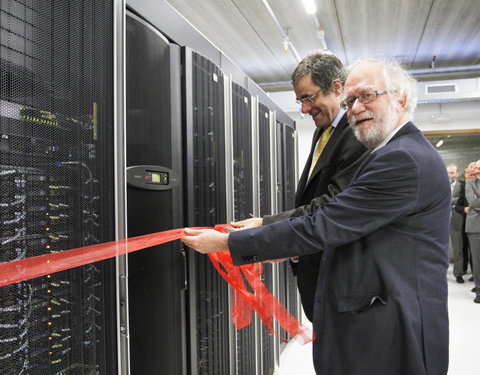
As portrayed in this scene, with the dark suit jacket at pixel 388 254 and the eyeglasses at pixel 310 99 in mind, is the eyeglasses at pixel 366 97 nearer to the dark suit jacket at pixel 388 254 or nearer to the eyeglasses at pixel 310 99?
the dark suit jacket at pixel 388 254

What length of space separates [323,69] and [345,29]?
340 cm

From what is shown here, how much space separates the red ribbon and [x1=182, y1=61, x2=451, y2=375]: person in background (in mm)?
276

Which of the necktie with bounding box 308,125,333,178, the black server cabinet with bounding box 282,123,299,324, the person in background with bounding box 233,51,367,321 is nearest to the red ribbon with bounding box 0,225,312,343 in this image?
the person in background with bounding box 233,51,367,321

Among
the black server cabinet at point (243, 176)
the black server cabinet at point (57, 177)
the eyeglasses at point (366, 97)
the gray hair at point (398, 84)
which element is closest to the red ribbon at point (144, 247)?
the black server cabinet at point (57, 177)

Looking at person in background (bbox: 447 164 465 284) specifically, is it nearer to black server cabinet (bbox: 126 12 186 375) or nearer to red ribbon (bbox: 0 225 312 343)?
red ribbon (bbox: 0 225 312 343)

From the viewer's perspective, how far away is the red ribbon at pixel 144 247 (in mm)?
774

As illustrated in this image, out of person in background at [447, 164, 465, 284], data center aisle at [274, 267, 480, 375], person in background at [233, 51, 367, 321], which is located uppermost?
person in background at [233, 51, 367, 321]

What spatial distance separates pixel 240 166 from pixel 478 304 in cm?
412

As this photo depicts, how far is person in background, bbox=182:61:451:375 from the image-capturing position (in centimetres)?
112

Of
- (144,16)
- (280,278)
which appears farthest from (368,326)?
(280,278)

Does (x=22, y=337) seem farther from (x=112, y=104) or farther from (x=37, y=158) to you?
(x=112, y=104)

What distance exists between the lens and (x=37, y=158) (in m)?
0.82

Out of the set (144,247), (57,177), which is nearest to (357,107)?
(144,247)

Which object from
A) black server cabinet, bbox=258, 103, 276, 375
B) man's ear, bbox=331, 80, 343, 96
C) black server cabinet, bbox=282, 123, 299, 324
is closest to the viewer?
man's ear, bbox=331, 80, 343, 96
